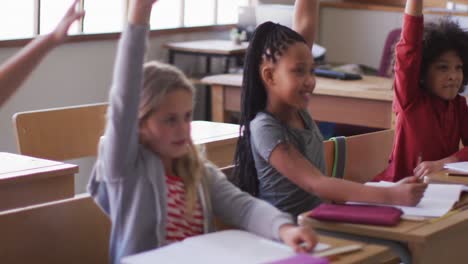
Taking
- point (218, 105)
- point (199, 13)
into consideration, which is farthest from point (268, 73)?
point (199, 13)

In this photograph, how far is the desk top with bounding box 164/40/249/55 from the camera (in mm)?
6125

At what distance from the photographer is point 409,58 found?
9.68 ft

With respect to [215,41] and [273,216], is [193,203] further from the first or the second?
[215,41]

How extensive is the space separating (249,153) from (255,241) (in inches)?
27.7

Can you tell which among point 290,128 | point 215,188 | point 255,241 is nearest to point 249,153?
point 290,128

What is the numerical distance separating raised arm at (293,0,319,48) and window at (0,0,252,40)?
102 inches

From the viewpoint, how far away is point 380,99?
4.69 m

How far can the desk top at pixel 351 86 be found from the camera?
4730 millimetres

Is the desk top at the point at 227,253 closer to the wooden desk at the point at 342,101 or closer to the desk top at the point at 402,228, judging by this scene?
the desk top at the point at 402,228

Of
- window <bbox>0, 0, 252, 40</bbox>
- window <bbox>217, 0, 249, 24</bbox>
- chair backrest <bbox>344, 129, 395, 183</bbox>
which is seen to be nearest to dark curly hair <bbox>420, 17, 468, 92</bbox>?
chair backrest <bbox>344, 129, 395, 183</bbox>

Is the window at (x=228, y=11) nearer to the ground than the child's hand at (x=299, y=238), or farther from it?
farther from it

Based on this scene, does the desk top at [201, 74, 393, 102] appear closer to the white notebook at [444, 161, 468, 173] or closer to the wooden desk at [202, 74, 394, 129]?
the wooden desk at [202, 74, 394, 129]

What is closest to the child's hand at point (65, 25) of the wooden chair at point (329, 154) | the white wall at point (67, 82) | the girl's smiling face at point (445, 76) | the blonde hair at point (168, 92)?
the blonde hair at point (168, 92)

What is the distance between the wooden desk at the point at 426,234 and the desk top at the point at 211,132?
142 centimetres
